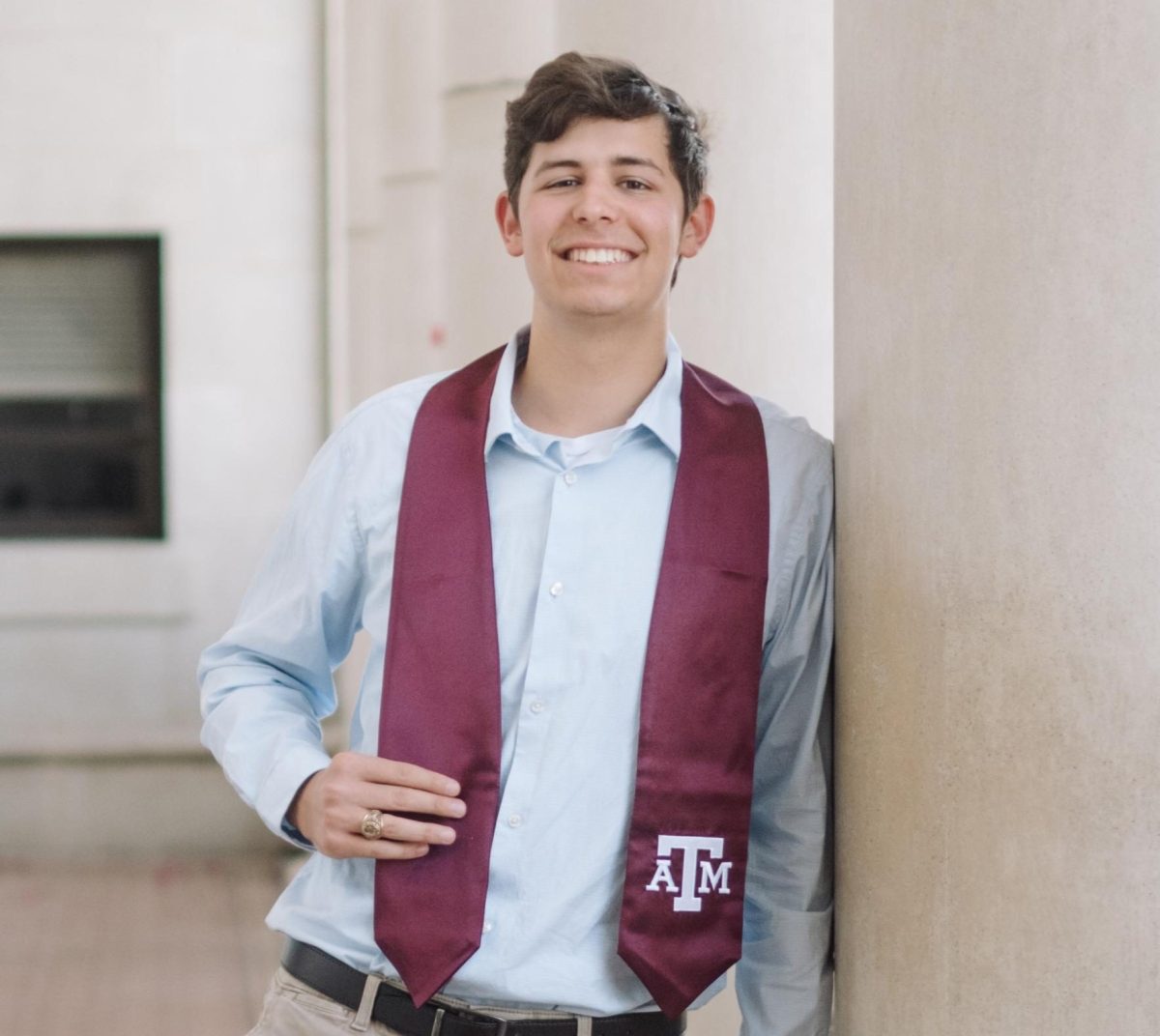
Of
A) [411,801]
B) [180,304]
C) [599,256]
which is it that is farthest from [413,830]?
[180,304]

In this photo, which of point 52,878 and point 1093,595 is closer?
point 1093,595

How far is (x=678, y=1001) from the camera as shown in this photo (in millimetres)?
1794

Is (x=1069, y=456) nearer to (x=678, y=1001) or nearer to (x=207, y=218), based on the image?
(x=678, y=1001)

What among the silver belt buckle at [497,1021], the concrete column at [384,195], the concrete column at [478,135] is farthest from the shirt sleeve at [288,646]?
the concrete column at [384,195]

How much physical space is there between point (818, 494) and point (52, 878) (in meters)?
5.34

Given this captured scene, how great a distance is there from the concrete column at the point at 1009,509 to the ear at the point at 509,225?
0.56 meters

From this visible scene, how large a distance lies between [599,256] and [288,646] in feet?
2.10

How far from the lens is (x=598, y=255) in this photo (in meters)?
1.89

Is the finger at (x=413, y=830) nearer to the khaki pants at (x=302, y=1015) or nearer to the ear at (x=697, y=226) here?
the khaki pants at (x=302, y=1015)

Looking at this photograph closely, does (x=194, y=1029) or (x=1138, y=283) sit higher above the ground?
(x=1138, y=283)

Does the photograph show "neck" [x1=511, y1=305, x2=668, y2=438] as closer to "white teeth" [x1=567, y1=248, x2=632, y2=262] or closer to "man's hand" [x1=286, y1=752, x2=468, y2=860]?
"white teeth" [x1=567, y1=248, x2=632, y2=262]

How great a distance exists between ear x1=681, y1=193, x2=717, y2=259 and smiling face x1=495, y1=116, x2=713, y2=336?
5 cm

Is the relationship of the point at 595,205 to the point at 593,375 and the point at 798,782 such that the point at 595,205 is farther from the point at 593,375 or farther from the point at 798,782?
the point at 798,782

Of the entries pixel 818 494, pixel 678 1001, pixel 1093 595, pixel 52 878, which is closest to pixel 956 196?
pixel 1093 595
